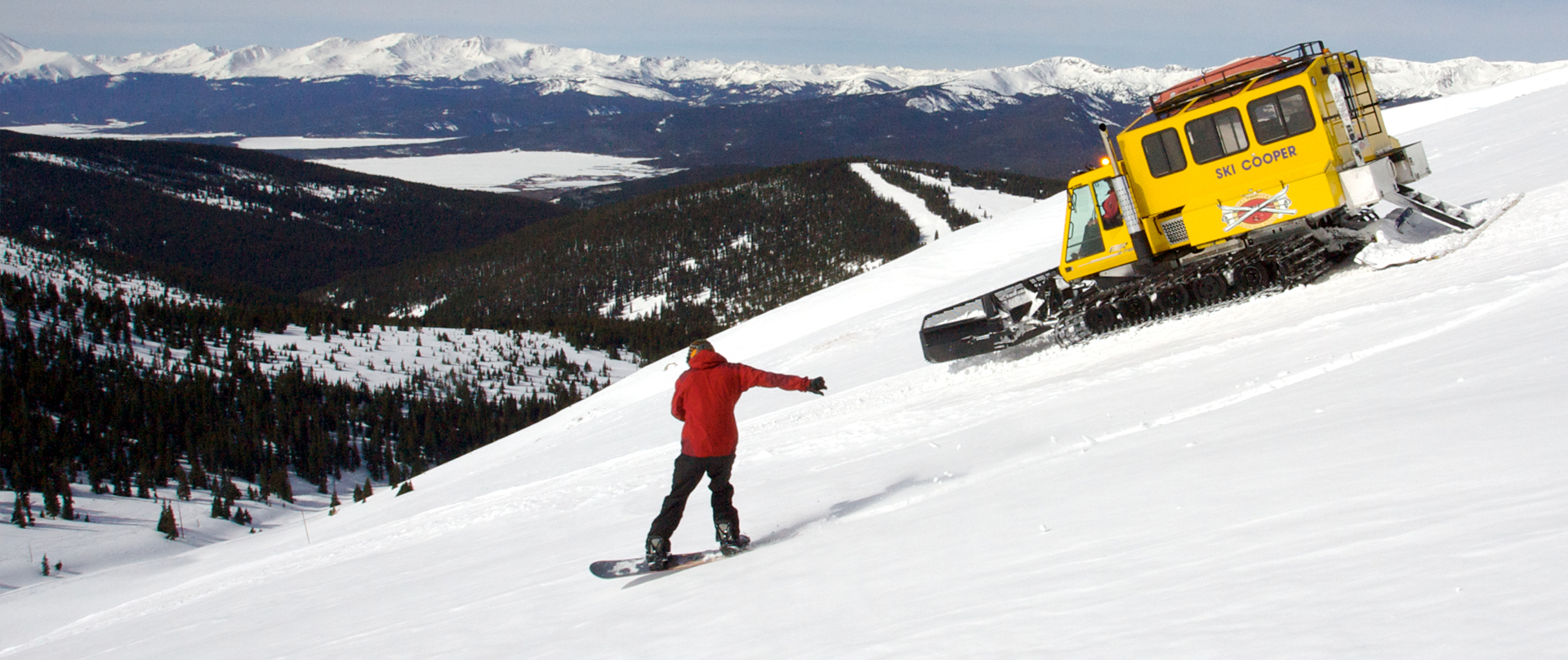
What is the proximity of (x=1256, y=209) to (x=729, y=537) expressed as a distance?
8510 mm

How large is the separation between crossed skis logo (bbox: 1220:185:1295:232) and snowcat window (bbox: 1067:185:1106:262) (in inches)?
65.4

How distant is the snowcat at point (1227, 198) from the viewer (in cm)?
1146

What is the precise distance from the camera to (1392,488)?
425 centimetres

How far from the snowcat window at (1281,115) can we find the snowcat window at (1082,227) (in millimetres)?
2276

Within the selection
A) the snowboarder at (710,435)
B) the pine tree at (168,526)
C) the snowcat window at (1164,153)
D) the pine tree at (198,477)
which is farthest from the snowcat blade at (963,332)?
the pine tree at (198,477)

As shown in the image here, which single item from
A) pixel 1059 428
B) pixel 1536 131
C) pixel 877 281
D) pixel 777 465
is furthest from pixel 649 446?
pixel 1536 131

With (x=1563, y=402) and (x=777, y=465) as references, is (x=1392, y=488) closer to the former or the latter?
(x=1563, y=402)

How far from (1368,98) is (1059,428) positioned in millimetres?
7184

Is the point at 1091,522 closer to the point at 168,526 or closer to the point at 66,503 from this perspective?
the point at 168,526

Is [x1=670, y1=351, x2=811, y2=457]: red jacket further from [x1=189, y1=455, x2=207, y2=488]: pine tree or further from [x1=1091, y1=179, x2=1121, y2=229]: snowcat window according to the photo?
[x1=189, y1=455, x2=207, y2=488]: pine tree

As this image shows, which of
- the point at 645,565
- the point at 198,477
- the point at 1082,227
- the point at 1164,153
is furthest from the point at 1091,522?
the point at 198,477

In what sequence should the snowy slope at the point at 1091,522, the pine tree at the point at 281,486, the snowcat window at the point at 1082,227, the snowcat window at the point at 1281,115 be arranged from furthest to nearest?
the pine tree at the point at 281,486
the snowcat window at the point at 1082,227
the snowcat window at the point at 1281,115
the snowy slope at the point at 1091,522

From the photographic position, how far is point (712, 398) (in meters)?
6.88

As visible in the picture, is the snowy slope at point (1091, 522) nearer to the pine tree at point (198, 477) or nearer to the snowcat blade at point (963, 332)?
the snowcat blade at point (963, 332)
